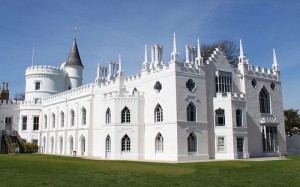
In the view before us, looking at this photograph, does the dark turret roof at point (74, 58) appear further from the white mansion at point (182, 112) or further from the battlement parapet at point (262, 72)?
the battlement parapet at point (262, 72)

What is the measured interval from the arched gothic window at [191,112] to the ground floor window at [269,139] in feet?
32.2

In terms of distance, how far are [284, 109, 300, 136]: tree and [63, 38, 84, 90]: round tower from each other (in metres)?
33.9

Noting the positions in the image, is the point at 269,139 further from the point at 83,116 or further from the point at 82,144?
the point at 83,116

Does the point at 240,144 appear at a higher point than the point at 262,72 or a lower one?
lower

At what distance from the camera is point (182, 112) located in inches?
1175

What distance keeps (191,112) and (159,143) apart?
4.22 meters

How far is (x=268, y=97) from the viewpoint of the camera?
37781 millimetres

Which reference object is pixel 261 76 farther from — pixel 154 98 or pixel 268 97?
pixel 154 98

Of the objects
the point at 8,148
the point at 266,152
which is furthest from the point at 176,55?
the point at 8,148

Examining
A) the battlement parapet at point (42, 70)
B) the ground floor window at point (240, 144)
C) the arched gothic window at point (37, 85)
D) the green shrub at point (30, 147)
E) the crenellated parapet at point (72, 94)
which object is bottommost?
the green shrub at point (30, 147)

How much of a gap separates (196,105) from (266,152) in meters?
10.8

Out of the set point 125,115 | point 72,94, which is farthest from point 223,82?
point 72,94

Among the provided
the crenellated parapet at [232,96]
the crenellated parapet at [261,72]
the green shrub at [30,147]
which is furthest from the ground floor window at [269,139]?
the green shrub at [30,147]

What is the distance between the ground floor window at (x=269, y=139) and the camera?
3581 centimetres
